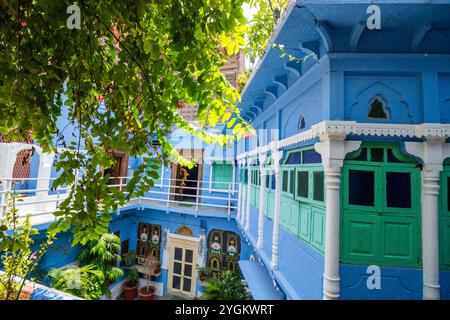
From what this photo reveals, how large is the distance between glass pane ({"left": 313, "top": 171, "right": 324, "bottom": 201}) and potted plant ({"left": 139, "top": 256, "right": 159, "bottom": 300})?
9293 mm

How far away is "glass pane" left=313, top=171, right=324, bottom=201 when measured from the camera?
295cm

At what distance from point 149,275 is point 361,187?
32.4 ft

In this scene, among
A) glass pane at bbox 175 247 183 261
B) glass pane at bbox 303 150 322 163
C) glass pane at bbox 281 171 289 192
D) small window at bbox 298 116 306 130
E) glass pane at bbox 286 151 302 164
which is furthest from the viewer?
glass pane at bbox 175 247 183 261

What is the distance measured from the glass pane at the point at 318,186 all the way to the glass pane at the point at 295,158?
625 mm

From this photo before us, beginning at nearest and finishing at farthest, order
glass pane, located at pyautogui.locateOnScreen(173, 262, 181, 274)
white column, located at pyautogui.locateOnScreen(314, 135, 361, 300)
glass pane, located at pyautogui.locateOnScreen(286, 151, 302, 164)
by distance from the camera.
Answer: white column, located at pyautogui.locateOnScreen(314, 135, 361, 300)
glass pane, located at pyautogui.locateOnScreen(286, 151, 302, 164)
glass pane, located at pyautogui.locateOnScreen(173, 262, 181, 274)

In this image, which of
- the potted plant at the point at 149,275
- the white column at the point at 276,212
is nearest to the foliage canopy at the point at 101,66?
the white column at the point at 276,212

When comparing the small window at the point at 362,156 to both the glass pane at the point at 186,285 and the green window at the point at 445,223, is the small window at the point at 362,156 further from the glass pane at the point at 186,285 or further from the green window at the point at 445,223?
the glass pane at the point at 186,285

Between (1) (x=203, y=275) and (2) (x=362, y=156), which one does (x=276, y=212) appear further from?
(1) (x=203, y=275)

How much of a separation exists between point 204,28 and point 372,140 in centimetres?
235

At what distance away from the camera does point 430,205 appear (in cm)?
248

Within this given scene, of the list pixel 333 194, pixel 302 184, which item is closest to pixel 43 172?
pixel 302 184

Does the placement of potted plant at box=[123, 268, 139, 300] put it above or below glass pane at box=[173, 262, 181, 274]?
below

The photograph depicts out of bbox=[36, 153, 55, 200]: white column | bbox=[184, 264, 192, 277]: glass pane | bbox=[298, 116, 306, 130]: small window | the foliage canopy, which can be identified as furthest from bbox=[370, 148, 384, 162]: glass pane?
bbox=[184, 264, 192, 277]: glass pane

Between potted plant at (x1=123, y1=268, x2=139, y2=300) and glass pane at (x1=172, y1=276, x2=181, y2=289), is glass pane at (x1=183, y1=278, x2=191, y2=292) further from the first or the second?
potted plant at (x1=123, y1=268, x2=139, y2=300)
